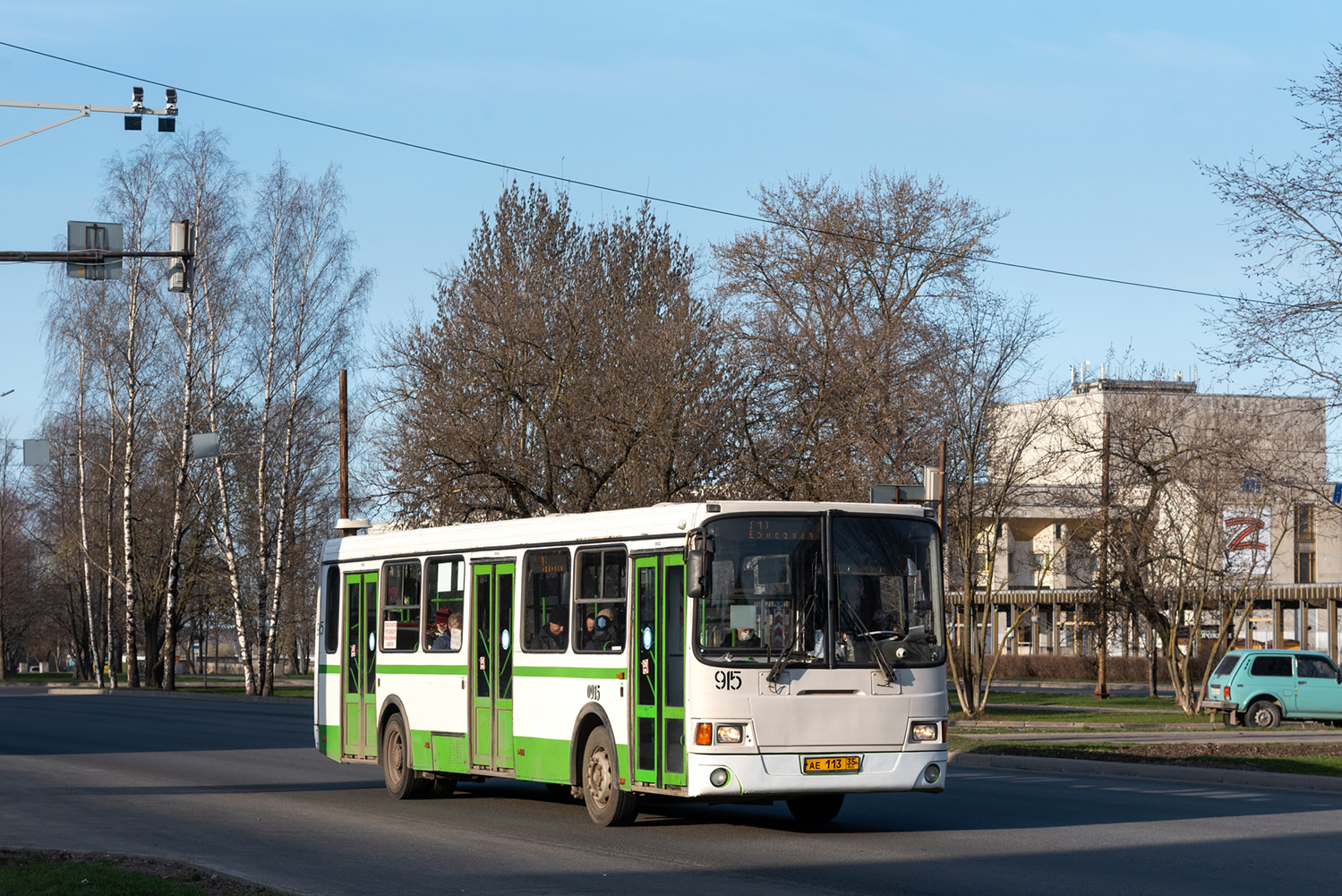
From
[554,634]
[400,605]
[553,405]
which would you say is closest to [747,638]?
[554,634]

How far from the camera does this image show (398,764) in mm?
17750

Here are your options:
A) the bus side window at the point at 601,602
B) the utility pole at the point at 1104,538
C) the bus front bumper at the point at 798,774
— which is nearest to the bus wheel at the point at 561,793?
the bus side window at the point at 601,602

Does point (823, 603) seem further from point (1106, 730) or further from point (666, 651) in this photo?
point (1106, 730)

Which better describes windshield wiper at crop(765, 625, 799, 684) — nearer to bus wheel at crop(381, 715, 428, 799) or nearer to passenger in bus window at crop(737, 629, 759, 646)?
passenger in bus window at crop(737, 629, 759, 646)

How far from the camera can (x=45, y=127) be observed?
22406mm

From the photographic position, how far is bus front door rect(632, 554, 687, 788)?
522 inches

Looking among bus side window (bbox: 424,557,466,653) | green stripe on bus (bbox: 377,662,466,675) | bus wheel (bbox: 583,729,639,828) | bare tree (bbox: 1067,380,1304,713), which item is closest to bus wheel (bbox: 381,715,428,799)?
green stripe on bus (bbox: 377,662,466,675)

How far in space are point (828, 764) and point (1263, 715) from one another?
929 inches

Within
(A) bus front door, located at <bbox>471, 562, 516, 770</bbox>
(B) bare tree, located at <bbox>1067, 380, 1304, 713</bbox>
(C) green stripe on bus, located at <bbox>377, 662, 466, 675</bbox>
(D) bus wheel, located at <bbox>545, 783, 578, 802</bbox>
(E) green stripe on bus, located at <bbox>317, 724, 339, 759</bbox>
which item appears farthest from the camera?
(B) bare tree, located at <bbox>1067, 380, 1304, 713</bbox>

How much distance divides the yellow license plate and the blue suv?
22.8 meters

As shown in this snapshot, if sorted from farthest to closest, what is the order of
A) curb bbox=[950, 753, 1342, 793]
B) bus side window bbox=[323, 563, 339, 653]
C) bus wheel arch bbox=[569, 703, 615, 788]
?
bus side window bbox=[323, 563, 339, 653] → curb bbox=[950, 753, 1342, 793] → bus wheel arch bbox=[569, 703, 615, 788]

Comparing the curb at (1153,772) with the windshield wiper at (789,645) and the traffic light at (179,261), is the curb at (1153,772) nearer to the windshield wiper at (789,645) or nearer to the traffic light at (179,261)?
the windshield wiper at (789,645)

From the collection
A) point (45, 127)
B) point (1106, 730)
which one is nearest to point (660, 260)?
point (1106, 730)

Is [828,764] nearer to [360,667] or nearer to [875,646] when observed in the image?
[875,646]
